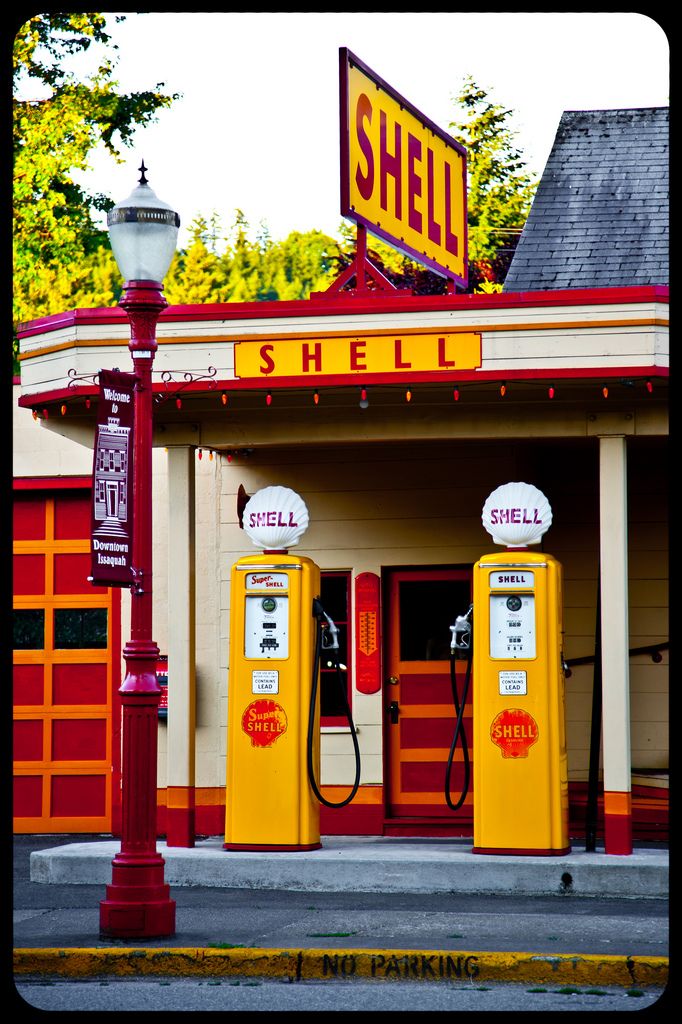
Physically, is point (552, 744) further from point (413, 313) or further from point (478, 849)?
point (413, 313)

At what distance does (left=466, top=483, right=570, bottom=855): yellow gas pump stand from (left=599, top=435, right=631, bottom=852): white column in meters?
0.35

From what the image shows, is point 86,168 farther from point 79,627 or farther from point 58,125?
point 79,627

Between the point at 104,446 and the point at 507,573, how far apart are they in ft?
11.6

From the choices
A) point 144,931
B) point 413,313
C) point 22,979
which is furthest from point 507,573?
point 22,979

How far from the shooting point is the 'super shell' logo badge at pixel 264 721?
11422mm

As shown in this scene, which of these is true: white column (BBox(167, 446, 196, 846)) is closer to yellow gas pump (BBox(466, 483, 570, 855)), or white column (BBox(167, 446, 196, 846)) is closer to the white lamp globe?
yellow gas pump (BBox(466, 483, 570, 855))

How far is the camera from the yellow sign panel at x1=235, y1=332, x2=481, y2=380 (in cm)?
1117

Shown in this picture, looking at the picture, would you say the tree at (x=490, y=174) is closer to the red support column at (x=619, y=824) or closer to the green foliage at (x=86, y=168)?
the green foliage at (x=86, y=168)

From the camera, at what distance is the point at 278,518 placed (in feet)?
37.8

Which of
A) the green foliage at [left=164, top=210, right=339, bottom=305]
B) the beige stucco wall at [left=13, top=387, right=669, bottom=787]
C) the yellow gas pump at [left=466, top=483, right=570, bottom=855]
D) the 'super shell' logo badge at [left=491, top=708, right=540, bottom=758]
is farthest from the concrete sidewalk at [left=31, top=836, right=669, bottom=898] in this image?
the green foliage at [left=164, top=210, right=339, bottom=305]

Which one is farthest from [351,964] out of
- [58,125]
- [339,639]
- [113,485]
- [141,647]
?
[58,125]

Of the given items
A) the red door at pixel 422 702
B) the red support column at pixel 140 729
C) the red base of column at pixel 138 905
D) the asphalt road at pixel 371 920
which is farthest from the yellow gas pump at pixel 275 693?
the red base of column at pixel 138 905

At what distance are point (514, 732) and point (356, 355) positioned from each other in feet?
9.63

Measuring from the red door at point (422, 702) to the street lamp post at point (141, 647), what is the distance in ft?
15.3
